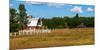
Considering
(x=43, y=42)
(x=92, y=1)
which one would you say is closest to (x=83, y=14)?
(x=92, y=1)

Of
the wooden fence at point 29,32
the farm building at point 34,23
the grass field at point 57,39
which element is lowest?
the grass field at point 57,39

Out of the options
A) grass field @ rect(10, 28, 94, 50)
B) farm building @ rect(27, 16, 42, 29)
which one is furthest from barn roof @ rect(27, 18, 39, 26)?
grass field @ rect(10, 28, 94, 50)

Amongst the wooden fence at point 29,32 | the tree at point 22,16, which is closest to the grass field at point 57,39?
the wooden fence at point 29,32

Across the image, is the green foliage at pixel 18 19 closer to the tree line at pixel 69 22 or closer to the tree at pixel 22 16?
the tree at pixel 22 16

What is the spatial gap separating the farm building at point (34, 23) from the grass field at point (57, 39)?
0.29 feet

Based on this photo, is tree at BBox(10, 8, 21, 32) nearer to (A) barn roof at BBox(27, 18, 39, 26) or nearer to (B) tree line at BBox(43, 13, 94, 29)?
(A) barn roof at BBox(27, 18, 39, 26)

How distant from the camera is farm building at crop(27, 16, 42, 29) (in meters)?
1.77

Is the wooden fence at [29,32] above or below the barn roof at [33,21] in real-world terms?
below

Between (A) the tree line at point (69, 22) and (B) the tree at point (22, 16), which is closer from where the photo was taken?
(B) the tree at point (22, 16)

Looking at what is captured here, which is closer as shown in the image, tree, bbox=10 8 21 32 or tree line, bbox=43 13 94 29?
tree, bbox=10 8 21 32

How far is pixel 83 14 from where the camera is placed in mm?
1974

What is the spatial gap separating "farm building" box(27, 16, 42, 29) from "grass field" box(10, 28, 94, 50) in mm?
88

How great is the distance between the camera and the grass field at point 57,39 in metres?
1.73
